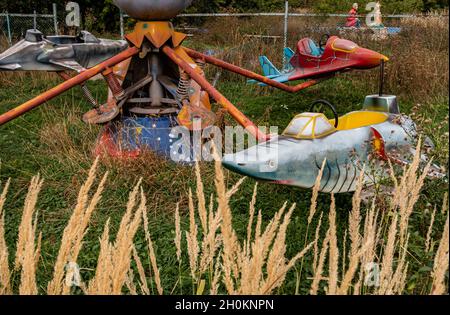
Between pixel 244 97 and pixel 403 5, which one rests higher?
pixel 403 5

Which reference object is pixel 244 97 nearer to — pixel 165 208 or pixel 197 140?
pixel 197 140

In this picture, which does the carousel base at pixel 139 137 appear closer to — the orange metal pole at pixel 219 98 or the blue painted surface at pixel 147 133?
the blue painted surface at pixel 147 133

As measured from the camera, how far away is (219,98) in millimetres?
3801

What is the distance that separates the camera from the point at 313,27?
1059cm

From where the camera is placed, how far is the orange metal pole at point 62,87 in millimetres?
3832

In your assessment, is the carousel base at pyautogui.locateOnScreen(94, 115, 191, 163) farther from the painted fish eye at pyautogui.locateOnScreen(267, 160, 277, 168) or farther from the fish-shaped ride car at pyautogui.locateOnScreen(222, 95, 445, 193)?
the painted fish eye at pyautogui.locateOnScreen(267, 160, 277, 168)

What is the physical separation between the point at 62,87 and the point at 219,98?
121cm

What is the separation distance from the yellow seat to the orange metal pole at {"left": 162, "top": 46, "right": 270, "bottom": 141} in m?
0.54

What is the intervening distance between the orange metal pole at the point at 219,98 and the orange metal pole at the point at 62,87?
37 cm

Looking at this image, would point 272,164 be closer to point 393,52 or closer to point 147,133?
point 147,133

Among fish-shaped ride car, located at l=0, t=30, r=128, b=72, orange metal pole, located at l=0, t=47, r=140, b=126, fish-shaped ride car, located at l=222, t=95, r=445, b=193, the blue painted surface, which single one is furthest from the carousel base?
fish-shaped ride car, located at l=222, t=95, r=445, b=193

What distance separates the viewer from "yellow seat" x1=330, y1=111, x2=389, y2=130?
11.6 feet
